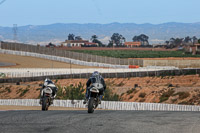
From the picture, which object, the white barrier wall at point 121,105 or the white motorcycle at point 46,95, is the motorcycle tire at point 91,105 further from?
the white barrier wall at point 121,105

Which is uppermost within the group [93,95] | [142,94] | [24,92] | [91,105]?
[93,95]

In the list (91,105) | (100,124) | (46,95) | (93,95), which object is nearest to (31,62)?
(46,95)

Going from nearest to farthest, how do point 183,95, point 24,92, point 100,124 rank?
point 100,124
point 183,95
point 24,92

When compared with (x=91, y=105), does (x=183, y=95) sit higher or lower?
lower

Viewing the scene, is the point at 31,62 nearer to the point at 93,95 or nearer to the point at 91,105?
the point at 93,95

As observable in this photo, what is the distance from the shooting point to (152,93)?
45.9 metres

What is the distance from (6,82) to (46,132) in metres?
56.0

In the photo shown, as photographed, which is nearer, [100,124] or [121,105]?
[100,124]

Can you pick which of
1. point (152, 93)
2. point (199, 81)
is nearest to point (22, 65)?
point (199, 81)

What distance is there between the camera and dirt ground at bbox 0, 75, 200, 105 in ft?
135

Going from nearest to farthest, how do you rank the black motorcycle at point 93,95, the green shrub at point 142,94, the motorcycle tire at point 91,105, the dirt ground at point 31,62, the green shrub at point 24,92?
the motorcycle tire at point 91,105, the black motorcycle at point 93,95, the green shrub at point 142,94, the green shrub at point 24,92, the dirt ground at point 31,62

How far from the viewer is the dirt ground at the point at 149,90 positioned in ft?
135

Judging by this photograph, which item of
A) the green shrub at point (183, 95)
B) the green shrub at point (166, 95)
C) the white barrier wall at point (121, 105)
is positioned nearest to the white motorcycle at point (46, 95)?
the white barrier wall at point (121, 105)

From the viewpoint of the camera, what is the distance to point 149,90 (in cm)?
4738
